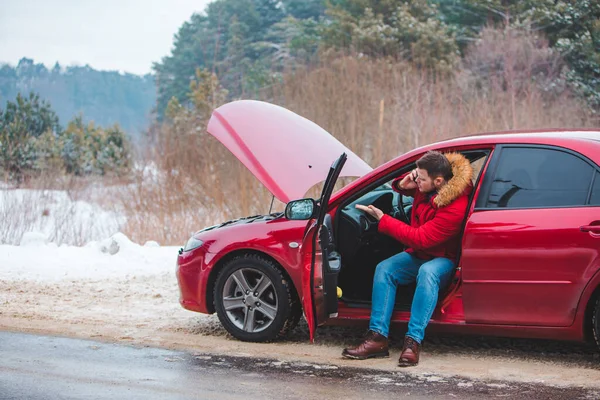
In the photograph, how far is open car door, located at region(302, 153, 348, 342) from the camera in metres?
6.09

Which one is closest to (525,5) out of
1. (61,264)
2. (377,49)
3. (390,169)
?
(377,49)

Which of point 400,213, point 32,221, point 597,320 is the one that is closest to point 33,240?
point 32,221

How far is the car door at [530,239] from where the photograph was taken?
5695 millimetres

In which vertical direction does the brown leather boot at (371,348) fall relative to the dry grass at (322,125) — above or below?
below

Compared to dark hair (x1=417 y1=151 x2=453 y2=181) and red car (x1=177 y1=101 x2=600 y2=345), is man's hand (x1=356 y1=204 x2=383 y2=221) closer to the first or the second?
red car (x1=177 y1=101 x2=600 y2=345)

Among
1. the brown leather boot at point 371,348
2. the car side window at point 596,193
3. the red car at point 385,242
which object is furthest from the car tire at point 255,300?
the car side window at point 596,193

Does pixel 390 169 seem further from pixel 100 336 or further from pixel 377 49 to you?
pixel 377 49

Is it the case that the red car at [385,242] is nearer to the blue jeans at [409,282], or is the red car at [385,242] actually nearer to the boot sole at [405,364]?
the blue jeans at [409,282]

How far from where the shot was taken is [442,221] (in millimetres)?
6102

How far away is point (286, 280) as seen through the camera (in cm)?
674

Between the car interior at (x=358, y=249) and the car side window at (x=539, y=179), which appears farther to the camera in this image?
the car interior at (x=358, y=249)

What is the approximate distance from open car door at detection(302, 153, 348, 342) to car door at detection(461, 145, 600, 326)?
89cm

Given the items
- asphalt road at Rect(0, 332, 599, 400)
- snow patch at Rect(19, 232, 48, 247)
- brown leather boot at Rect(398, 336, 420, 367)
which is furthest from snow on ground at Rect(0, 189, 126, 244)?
brown leather boot at Rect(398, 336, 420, 367)

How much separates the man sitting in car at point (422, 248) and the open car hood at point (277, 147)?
0.69m
